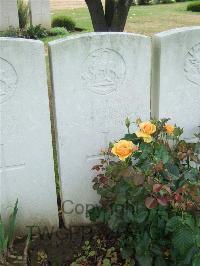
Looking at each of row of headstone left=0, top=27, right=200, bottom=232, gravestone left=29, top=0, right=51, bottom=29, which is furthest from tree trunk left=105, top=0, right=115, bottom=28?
gravestone left=29, top=0, right=51, bottom=29

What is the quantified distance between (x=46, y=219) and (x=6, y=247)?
0.39m

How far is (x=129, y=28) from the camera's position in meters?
11.1

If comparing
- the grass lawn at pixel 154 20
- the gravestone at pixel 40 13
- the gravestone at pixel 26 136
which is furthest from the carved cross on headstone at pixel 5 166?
the gravestone at pixel 40 13

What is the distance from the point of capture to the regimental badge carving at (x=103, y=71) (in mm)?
2635

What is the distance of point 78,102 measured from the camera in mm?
2711

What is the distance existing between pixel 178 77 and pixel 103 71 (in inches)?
20.4

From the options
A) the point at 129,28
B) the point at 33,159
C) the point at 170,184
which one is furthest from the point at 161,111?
the point at 129,28

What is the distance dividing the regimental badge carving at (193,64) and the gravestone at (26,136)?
925mm

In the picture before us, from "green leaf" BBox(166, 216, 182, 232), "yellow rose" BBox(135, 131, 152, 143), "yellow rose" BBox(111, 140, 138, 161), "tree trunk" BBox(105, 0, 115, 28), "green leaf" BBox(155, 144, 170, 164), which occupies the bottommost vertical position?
"green leaf" BBox(166, 216, 182, 232)

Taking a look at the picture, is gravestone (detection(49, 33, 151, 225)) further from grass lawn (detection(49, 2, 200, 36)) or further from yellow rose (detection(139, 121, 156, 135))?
grass lawn (detection(49, 2, 200, 36))

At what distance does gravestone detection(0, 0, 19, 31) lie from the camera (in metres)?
10.9

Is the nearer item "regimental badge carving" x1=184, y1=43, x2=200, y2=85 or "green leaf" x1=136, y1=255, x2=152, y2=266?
"green leaf" x1=136, y1=255, x2=152, y2=266

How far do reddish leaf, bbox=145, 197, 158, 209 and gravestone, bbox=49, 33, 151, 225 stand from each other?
0.75 metres

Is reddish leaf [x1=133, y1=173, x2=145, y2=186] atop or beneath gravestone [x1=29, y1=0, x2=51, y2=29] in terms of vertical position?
beneath
